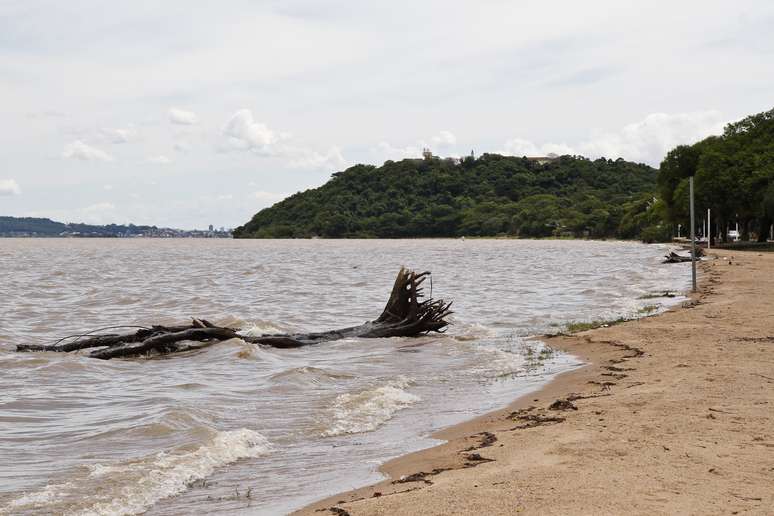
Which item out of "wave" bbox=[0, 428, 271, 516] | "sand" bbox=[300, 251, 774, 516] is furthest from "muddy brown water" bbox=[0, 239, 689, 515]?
"sand" bbox=[300, 251, 774, 516]

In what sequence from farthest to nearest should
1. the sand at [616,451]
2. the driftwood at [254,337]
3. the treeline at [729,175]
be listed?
the treeline at [729,175], the driftwood at [254,337], the sand at [616,451]

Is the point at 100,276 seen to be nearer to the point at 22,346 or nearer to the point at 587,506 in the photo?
the point at 22,346

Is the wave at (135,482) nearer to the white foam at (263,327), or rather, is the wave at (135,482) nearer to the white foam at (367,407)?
the white foam at (367,407)

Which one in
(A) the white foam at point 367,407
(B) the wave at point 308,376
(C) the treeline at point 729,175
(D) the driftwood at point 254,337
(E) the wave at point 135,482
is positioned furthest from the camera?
(C) the treeline at point 729,175

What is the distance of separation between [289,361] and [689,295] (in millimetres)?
15907

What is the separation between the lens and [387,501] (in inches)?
237

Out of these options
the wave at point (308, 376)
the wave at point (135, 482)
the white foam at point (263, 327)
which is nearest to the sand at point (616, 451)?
the wave at point (135, 482)

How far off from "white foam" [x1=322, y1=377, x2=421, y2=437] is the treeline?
191 ft

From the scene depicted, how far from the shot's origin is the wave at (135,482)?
263 inches

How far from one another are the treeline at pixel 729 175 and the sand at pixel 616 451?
57399 millimetres

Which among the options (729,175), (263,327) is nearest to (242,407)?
(263,327)

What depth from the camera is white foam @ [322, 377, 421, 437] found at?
31.8 ft

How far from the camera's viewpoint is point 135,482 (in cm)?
730

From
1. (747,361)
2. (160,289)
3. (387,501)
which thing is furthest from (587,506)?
(160,289)
